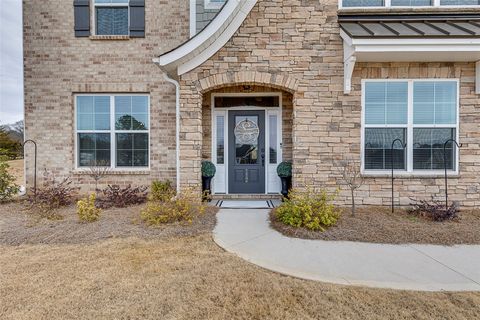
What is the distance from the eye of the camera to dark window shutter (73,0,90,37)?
748 centimetres

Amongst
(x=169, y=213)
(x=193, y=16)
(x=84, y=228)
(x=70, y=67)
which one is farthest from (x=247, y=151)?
(x=70, y=67)

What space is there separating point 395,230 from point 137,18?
824cm

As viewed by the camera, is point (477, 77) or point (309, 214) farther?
point (477, 77)

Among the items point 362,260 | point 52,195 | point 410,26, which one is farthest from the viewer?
point 52,195

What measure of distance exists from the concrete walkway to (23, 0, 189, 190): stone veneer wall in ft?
16.7

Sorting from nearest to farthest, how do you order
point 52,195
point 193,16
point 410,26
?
point 410,26 < point 52,195 < point 193,16

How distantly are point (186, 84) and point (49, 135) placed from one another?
466 centimetres

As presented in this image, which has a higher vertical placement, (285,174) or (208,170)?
(208,170)

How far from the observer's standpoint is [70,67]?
24.8 feet

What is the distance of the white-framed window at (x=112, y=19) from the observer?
7.66 m

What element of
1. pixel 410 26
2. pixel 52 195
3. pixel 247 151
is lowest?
pixel 52 195

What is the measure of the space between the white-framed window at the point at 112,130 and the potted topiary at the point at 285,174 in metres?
3.91

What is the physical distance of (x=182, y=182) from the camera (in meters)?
6.09

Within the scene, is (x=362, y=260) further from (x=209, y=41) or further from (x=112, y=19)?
(x=112, y=19)
